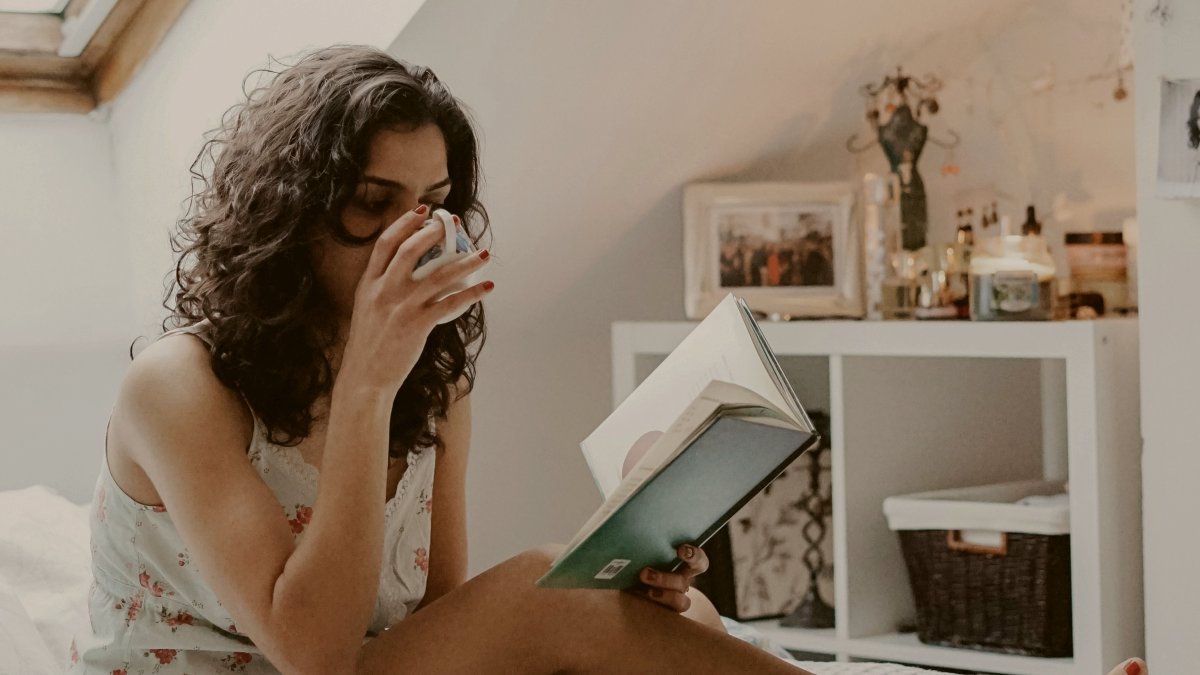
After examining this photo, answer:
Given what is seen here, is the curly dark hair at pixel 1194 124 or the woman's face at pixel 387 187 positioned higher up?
the curly dark hair at pixel 1194 124

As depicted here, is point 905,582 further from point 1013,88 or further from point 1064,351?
point 1013,88

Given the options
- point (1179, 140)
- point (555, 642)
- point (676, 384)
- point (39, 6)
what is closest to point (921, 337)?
point (1179, 140)

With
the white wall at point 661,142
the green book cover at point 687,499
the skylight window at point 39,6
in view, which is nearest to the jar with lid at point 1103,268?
the white wall at point 661,142

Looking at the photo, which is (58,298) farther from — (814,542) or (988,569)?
(988,569)

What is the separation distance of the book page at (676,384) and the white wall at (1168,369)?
2.66ft

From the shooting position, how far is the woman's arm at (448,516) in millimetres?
1454

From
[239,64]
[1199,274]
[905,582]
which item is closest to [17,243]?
[239,64]

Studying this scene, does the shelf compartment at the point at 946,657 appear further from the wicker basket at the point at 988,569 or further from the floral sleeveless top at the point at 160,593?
the floral sleeveless top at the point at 160,593

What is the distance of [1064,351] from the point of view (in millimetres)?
1831

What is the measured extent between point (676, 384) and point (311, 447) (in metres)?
0.34

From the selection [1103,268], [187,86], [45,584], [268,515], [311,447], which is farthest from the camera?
[1103,268]

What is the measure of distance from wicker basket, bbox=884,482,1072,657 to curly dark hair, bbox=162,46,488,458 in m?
1.04

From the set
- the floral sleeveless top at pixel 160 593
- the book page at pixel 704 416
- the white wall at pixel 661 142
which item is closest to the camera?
the book page at pixel 704 416

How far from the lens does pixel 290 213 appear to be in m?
1.17
